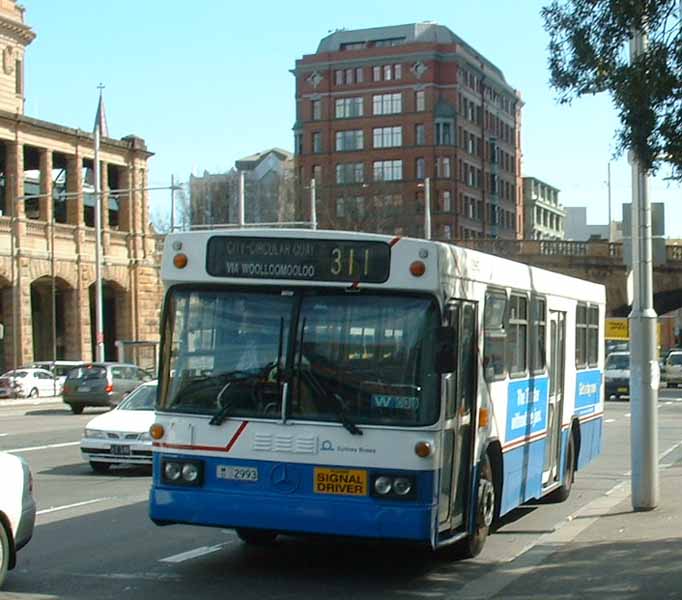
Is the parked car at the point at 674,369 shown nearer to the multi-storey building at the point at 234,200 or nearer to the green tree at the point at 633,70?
the multi-storey building at the point at 234,200

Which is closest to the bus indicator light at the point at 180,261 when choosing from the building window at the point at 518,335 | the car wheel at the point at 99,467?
the building window at the point at 518,335

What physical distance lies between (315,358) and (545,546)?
10.9 ft

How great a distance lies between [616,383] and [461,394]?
128 ft

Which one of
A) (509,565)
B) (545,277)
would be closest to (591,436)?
(545,277)

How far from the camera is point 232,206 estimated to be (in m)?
102

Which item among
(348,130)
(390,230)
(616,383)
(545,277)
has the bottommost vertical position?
(616,383)

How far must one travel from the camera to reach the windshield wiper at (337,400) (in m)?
9.29

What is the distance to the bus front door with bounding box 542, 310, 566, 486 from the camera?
A: 1349 cm

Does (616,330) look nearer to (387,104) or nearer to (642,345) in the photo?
(642,345)

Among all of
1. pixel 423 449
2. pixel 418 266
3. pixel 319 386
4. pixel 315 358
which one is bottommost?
pixel 423 449

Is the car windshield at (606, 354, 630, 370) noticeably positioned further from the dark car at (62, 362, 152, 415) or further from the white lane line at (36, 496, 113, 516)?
the white lane line at (36, 496, 113, 516)

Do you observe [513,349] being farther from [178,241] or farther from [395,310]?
[178,241]

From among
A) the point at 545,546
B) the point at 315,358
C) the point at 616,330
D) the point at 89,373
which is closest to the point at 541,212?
the point at 89,373

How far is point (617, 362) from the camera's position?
48.8 metres
